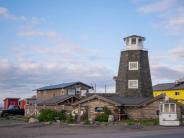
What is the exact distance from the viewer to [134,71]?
5203cm

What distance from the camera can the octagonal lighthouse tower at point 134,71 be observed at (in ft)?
169

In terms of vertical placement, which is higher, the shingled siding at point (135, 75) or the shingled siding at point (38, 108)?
the shingled siding at point (135, 75)

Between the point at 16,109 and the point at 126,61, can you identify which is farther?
the point at 16,109

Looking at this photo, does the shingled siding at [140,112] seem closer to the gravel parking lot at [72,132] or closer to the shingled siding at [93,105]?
the shingled siding at [93,105]

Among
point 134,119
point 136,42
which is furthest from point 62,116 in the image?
point 136,42

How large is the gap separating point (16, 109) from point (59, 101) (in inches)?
590

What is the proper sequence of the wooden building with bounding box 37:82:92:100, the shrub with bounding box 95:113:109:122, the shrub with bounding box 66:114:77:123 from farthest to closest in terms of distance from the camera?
the wooden building with bounding box 37:82:92:100 → the shrub with bounding box 95:113:109:122 → the shrub with bounding box 66:114:77:123

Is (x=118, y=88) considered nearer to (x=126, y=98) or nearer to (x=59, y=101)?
(x=126, y=98)

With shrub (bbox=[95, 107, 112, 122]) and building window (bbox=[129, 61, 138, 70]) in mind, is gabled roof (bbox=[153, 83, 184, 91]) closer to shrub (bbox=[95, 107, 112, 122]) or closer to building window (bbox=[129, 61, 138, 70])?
building window (bbox=[129, 61, 138, 70])

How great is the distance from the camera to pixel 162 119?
130 ft

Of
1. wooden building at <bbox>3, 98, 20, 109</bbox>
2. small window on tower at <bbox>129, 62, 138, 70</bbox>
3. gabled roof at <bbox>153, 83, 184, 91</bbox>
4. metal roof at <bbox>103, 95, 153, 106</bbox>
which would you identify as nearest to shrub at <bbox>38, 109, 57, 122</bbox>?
metal roof at <bbox>103, 95, 153, 106</bbox>

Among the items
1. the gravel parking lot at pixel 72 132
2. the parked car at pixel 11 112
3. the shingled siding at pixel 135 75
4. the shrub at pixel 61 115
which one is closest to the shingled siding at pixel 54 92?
the parked car at pixel 11 112

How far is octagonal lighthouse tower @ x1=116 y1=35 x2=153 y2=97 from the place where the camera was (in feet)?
169

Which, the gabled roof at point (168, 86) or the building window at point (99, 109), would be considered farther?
the gabled roof at point (168, 86)
